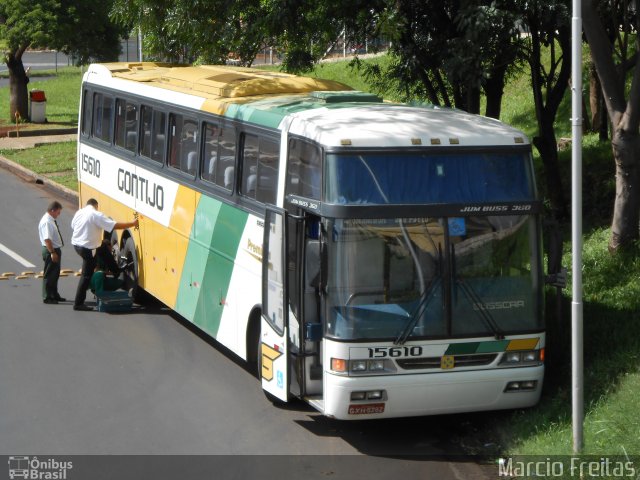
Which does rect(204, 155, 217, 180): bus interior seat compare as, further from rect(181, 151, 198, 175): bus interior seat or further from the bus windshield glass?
the bus windshield glass

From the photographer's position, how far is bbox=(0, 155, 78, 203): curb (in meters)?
24.6

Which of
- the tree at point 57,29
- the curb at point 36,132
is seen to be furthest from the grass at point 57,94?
the tree at point 57,29

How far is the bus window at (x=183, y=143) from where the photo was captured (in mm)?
13320

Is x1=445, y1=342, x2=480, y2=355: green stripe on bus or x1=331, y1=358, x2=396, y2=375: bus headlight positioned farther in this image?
x1=445, y1=342, x2=480, y2=355: green stripe on bus

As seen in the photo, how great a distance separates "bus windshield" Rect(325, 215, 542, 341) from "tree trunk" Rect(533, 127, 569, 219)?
24.6 ft

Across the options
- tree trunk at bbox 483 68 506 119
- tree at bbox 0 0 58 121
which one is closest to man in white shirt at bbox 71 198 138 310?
tree trunk at bbox 483 68 506 119

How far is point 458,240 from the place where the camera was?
9.69 metres

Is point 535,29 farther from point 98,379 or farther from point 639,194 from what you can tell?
point 98,379

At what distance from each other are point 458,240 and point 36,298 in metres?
8.28

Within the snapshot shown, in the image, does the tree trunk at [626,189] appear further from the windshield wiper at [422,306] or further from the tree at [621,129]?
the windshield wiper at [422,306]

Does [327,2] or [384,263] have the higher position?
[327,2]

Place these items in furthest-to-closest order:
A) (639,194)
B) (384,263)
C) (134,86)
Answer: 1. (134,86)
2. (639,194)
3. (384,263)

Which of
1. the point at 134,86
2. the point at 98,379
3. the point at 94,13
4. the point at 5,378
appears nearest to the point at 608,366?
the point at 98,379

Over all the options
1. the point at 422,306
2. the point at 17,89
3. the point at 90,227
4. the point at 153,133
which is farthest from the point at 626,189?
the point at 17,89
